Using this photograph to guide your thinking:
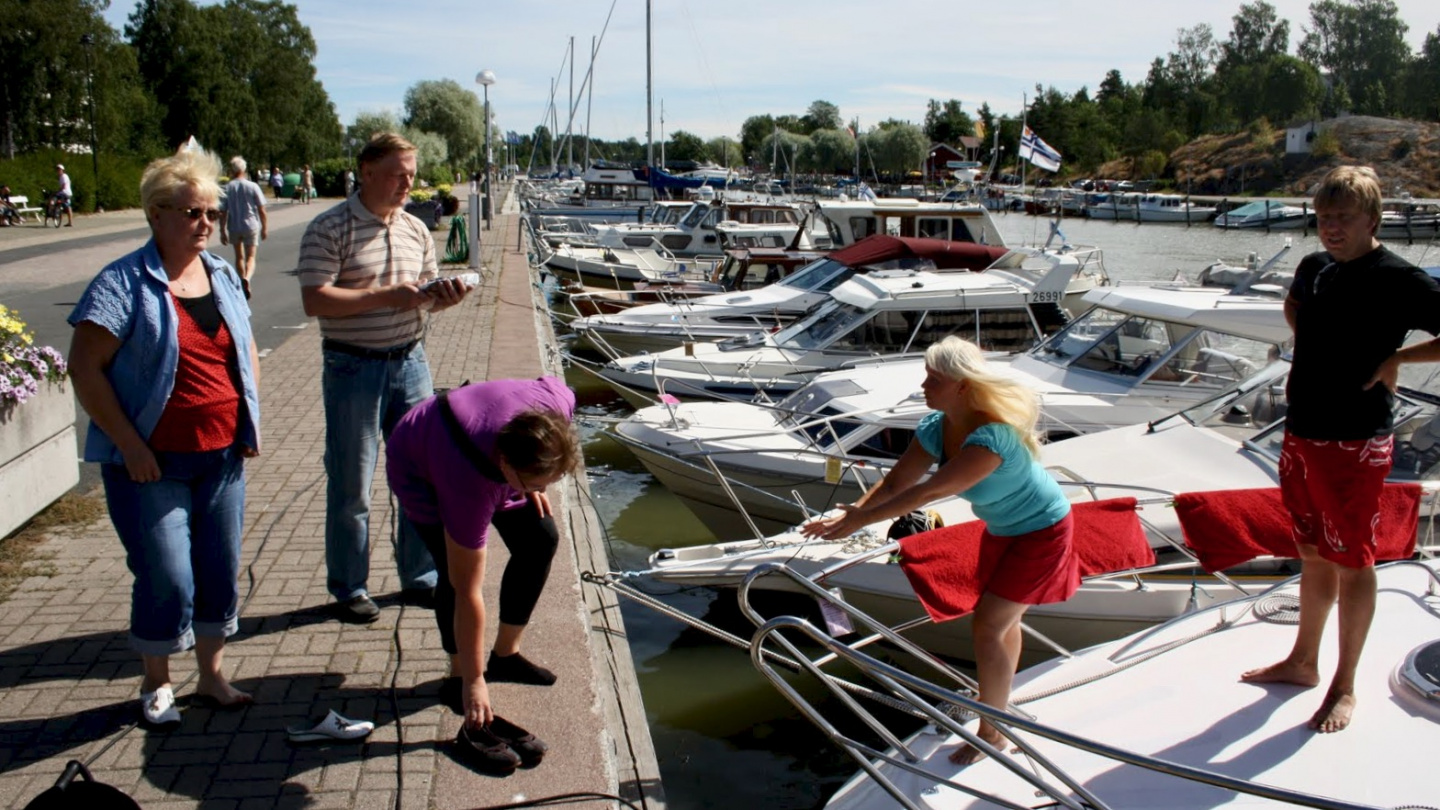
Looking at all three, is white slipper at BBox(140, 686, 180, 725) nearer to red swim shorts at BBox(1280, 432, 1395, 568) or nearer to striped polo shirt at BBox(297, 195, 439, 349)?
striped polo shirt at BBox(297, 195, 439, 349)

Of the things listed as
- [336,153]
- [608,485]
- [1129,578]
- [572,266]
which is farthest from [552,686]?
[336,153]

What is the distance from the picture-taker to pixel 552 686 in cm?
430

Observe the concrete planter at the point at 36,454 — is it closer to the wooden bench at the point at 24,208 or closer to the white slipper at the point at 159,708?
the white slipper at the point at 159,708

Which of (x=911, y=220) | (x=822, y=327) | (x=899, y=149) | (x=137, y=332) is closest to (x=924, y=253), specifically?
(x=822, y=327)

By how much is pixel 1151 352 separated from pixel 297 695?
305 inches

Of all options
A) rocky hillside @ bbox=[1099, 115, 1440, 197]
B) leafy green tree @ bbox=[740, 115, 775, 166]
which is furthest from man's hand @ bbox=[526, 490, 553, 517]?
leafy green tree @ bbox=[740, 115, 775, 166]

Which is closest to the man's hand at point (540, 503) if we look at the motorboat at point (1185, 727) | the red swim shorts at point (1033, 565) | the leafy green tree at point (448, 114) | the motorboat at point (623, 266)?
the motorboat at point (1185, 727)

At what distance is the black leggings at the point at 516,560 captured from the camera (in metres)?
3.85

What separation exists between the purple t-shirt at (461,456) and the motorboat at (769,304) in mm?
11177

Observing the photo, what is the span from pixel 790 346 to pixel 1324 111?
131 meters

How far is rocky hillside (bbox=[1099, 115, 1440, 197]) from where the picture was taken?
80188 millimetres

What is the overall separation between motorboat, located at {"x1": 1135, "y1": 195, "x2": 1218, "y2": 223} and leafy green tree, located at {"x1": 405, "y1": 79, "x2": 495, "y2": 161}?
43399 mm

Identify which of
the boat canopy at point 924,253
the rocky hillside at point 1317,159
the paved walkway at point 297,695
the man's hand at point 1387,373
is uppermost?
the rocky hillside at point 1317,159

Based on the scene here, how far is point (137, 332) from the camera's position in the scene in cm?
356
